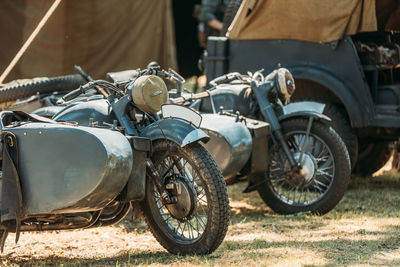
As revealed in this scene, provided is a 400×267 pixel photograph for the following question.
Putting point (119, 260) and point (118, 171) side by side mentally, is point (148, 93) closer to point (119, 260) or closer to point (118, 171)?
point (118, 171)

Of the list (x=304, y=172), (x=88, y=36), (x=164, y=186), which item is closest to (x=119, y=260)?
(x=164, y=186)

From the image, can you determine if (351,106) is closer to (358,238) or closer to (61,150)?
(358,238)

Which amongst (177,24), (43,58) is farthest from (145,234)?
(177,24)

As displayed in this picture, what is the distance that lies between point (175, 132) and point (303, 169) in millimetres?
1814

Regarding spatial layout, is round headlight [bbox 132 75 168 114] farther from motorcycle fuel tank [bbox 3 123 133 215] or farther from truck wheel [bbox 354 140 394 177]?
truck wheel [bbox 354 140 394 177]

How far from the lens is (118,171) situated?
409cm

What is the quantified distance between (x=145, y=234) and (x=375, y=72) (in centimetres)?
283

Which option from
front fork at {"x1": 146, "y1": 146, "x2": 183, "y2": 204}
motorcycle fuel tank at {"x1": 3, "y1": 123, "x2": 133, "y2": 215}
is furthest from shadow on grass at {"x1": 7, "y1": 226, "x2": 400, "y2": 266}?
motorcycle fuel tank at {"x1": 3, "y1": 123, "x2": 133, "y2": 215}

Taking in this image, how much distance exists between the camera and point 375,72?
6965mm

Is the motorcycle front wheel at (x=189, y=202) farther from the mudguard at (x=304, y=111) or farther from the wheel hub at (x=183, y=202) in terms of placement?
the mudguard at (x=304, y=111)

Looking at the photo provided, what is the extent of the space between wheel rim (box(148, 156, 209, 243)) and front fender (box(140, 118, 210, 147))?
0.47 ft

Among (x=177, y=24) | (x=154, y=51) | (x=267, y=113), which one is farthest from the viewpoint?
(x=177, y=24)

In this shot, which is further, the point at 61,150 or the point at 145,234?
the point at 145,234

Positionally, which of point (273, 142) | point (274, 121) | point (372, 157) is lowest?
point (372, 157)
